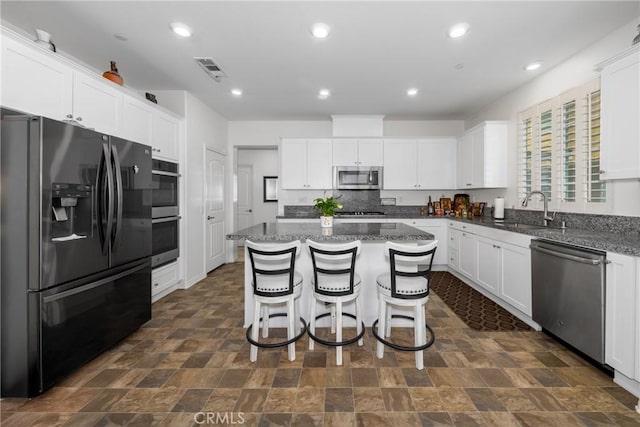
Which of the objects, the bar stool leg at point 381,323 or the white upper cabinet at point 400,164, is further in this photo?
the white upper cabinet at point 400,164

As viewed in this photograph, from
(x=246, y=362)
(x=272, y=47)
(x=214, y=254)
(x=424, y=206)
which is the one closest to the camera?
(x=246, y=362)

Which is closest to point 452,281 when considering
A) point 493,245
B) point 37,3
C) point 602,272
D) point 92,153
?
point 493,245

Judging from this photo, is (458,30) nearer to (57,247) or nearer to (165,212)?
(57,247)

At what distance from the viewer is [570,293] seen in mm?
2252

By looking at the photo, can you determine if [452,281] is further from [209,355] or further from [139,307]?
[139,307]

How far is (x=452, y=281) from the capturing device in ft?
14.3

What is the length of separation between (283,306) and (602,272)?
240 cm

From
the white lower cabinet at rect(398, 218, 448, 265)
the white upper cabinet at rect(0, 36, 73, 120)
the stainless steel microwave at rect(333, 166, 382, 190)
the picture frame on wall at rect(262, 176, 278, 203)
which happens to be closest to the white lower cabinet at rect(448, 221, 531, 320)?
the white lower cabinet at rect(398, 218, 448, 265)

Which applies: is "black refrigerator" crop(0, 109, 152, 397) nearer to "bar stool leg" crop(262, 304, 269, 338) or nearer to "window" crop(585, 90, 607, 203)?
"bar stool leg" crop(262, 304, 269, 338)

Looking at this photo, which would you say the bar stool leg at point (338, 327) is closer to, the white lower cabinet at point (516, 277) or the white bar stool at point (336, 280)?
the white bar stool at point (336, 280)

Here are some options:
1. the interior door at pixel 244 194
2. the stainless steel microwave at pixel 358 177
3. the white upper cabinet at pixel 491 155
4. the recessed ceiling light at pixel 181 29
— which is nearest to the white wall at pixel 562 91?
the white upper cabinet at pixel 491 155

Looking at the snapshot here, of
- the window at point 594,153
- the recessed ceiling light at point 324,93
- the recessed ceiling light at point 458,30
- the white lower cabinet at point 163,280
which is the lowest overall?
the white lower cabinet at point 163,280

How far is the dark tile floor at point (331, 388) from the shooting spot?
1.68m

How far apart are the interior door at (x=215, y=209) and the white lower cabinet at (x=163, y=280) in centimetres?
85
